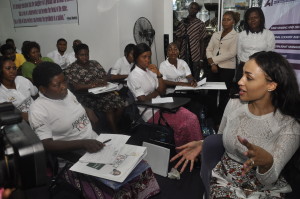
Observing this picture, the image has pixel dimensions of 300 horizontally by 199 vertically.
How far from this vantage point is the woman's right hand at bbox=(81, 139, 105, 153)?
1475 mm

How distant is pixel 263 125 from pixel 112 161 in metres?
0.85

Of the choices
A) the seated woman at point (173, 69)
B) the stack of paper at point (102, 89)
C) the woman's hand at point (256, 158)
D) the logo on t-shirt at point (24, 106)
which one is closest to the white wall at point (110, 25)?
the seated woman at point (173, 69)

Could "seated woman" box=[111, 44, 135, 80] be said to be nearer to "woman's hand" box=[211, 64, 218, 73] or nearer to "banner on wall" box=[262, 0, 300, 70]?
"woman's hand" box=[211, 64, 218, 73]

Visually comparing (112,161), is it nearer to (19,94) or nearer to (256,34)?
(19,94)

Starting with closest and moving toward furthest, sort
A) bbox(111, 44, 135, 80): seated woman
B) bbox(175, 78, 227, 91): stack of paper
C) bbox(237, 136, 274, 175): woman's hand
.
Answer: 1. bbox(237, 136, 274, 175): woman's hand
2. bbox(175, 78, 227, 91): stack of paper
3. bbox(111, 44, 135, 80): seated woman

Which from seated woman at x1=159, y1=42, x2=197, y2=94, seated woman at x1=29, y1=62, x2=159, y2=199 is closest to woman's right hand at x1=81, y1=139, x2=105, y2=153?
seated woman at x1=29, y1=62, x2=159, y2=199

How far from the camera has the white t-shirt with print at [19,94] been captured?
2.35 meters

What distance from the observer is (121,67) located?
4.09 metres

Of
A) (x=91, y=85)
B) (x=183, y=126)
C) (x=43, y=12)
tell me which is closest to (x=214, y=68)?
(x=183, y=126)

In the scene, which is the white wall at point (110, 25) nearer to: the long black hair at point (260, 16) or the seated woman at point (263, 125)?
the long black hair at point (260, 16)

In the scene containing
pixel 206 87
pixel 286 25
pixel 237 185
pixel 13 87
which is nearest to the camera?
pixel 237 185

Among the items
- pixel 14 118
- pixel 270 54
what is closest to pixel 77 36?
pixel 270 54

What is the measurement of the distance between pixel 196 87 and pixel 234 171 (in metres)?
1.62

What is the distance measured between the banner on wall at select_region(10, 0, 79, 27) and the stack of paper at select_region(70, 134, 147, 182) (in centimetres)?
414
